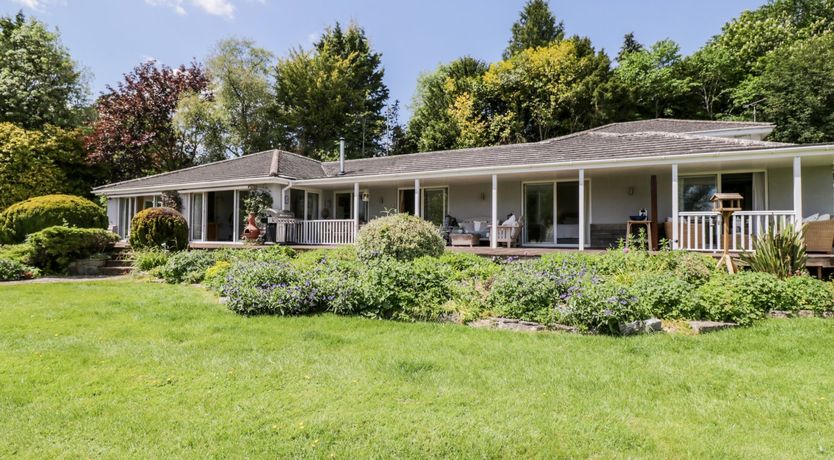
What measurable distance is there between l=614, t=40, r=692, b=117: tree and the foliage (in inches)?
1222

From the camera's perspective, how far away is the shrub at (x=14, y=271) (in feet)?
36.1

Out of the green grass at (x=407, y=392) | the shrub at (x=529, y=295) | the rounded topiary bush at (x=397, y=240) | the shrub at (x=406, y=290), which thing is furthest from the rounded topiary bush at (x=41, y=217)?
the shrub at (x=529, y=295)

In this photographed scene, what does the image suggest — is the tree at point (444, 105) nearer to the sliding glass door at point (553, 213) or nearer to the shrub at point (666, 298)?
the sliding glass door at point (553, 213)

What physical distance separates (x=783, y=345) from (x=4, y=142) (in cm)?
2923

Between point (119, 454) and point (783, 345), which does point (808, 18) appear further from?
point (119, 454)

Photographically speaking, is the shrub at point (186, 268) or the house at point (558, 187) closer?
the house at point (558, 187)

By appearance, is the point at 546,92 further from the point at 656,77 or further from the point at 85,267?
the point at 85,267

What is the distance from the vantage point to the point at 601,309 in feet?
17.8

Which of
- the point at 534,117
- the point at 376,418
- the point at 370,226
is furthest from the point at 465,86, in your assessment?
the point at 376,418

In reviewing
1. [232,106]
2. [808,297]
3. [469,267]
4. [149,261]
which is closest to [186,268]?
[149,261]

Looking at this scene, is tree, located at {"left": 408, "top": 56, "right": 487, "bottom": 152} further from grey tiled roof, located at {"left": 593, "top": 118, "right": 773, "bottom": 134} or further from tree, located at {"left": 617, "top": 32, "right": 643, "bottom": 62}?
grey tiled roof, located at {"left": 593, "top": 118, "right": 773, "bottom": 134}

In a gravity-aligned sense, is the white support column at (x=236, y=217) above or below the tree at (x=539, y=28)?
below

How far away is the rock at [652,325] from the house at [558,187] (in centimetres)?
488

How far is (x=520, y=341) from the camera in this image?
16.9 ft
